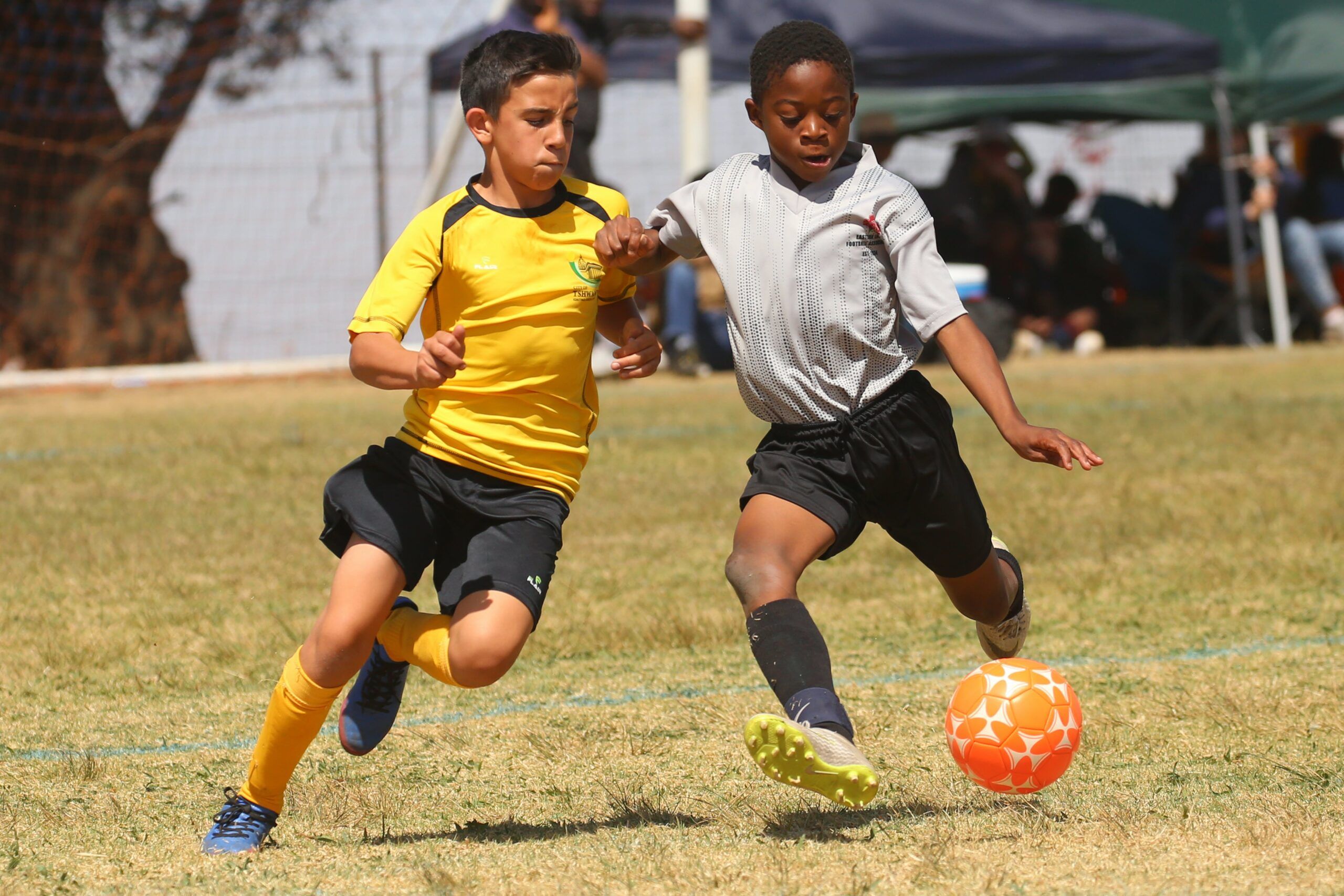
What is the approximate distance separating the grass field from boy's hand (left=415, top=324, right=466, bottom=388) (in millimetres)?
963

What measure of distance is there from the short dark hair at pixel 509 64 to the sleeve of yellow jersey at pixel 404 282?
0.96ft

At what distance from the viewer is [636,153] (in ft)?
57.3

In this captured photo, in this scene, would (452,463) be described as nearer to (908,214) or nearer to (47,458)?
(908,214)

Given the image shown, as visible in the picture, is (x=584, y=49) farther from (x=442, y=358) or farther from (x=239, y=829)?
(x=239, y=829)

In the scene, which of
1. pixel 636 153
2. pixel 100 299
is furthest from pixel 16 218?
pixel 636 153

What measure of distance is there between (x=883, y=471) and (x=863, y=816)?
75 centimetres

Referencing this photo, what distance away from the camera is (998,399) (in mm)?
3740

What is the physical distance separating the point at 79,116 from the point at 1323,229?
38.6ft

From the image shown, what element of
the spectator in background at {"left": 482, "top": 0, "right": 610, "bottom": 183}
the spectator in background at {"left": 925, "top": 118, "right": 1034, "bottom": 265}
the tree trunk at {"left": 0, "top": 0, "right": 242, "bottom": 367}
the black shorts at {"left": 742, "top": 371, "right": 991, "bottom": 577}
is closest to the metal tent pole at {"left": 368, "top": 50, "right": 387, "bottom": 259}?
the tree trunk at {"left": 0, "top": 0, "right": 242, "bottom": 367}

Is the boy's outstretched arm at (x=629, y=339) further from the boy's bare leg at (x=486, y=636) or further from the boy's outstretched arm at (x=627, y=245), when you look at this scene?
the boy's bare leg at (x=486, y=636)

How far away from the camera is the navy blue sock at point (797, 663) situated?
357 centimetres

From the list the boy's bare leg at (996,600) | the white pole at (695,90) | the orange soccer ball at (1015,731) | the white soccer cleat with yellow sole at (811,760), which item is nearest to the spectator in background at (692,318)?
the white pole at (695,90)

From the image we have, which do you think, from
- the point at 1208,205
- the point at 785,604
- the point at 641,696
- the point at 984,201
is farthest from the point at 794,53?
the point at 1208,205

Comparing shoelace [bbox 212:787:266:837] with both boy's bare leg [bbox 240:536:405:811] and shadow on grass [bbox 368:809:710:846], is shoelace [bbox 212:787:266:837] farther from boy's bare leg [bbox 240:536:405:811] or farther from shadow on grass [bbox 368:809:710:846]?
shadow on grass [bbox 368:809:710:846]
